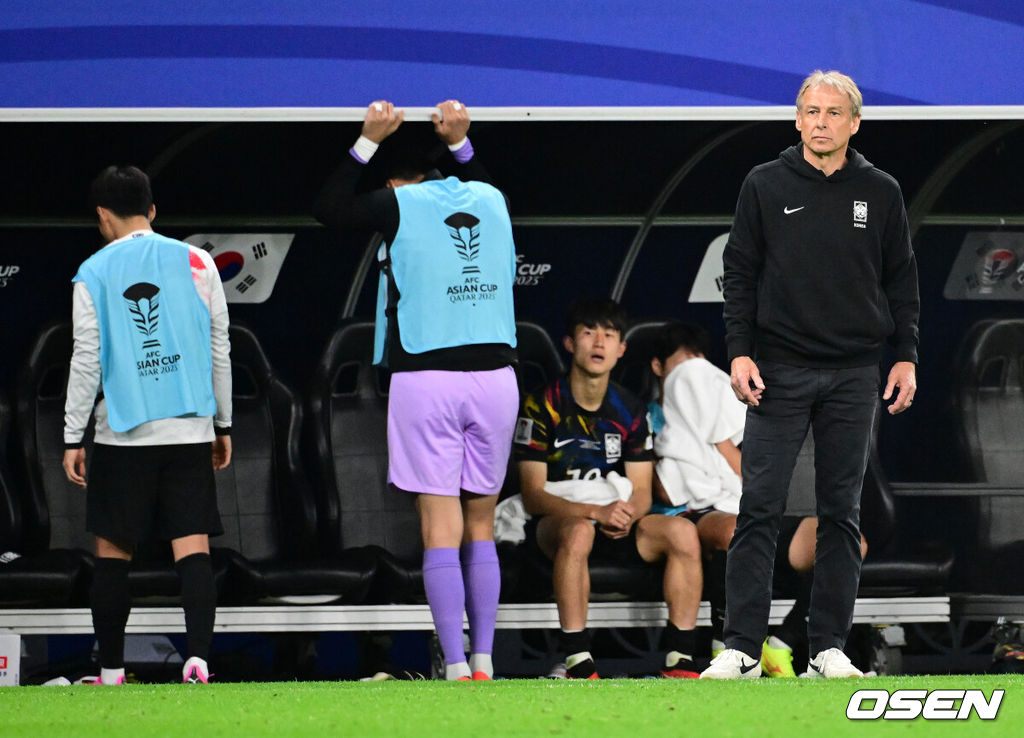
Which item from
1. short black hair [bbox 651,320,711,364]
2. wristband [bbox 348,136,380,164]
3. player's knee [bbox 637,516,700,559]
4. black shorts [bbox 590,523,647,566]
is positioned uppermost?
wristband [bbox 348,136,380,164]

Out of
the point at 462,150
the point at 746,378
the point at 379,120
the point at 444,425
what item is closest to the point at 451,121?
the point at 462,150

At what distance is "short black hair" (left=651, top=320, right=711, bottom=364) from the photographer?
563 centimetres

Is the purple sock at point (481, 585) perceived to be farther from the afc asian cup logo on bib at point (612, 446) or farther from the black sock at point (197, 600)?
the afc asian cup logo on bib at point (612, 446)

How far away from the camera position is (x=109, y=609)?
14.1 feet

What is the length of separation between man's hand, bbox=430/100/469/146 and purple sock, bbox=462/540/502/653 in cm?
122

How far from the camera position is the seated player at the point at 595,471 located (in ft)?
16.4

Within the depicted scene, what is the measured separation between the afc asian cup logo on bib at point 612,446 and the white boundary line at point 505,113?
4.20 feet

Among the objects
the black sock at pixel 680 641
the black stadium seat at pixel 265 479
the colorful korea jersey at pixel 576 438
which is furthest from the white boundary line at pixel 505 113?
the black sock at pixel 680 641

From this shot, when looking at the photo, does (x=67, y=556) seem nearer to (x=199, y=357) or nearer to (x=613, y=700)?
(x=199, y=357)

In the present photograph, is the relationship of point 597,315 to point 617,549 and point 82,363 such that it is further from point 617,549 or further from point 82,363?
Result: point 82,363

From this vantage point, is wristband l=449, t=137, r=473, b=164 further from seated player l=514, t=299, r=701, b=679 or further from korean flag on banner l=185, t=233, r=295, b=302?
korean flag on banner l=185, t=233, r=295, b=302

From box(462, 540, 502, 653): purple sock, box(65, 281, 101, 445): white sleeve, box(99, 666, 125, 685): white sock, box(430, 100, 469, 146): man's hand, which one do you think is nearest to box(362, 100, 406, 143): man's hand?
box(430, 100, 469, 146): man's hand

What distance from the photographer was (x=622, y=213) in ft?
20.8

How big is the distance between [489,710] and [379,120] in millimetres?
1998
